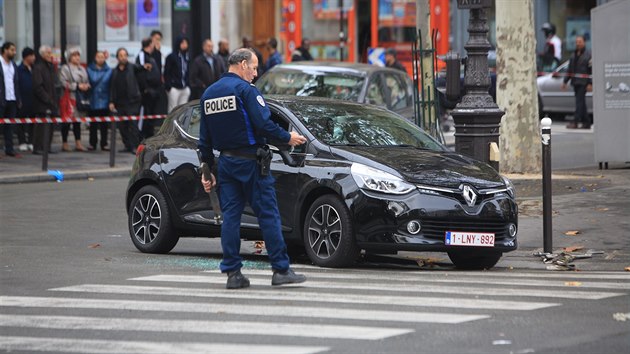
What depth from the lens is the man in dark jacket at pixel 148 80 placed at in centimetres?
2692

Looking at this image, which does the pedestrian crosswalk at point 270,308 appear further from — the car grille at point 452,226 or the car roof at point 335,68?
the car roof at point 335,68

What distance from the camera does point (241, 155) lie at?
1080 cm

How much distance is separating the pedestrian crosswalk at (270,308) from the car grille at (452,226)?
337mm

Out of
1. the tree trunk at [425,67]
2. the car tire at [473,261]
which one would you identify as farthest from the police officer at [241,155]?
the tree trunk at [425,67]

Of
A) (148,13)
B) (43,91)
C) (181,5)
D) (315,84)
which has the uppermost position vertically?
(181,5)

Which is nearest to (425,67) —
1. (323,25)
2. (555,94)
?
(555,94)

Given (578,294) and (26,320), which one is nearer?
(26,320)

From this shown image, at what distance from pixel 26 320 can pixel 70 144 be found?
1931 cm

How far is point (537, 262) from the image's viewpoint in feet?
43.1

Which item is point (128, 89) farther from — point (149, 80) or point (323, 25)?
point (323, 25)

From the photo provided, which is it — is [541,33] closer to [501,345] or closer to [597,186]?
[597,186]

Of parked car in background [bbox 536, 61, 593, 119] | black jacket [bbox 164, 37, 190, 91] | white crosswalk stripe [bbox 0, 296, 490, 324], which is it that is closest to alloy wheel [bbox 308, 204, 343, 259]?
white crosswalk stripe [bbox 0, 296, 490, 324]

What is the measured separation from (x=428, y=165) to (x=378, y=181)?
0.56 metres

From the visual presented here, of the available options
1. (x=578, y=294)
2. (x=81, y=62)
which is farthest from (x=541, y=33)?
(x=578, y=294)
